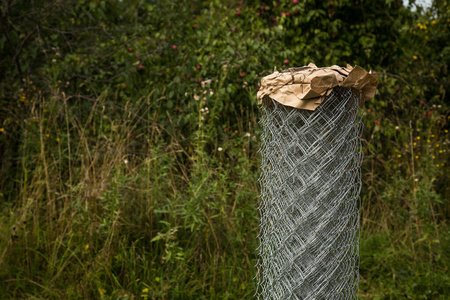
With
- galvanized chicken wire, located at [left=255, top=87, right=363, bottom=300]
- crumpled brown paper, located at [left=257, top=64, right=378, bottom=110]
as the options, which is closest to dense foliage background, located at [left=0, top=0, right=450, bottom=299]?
galvanized chicken wire, located at [left=255, top=87, right=363, bottom=300]

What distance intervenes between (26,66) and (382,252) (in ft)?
12.2

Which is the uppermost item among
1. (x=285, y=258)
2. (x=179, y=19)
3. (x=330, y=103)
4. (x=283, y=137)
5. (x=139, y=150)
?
(x=330, y=103)

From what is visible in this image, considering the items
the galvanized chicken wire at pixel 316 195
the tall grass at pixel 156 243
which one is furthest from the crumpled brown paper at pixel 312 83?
the tall grass at pixel 156 243

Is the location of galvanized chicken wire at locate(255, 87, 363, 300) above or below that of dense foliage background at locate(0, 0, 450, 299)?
above

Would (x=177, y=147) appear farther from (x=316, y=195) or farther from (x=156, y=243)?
(x=316, y=195)

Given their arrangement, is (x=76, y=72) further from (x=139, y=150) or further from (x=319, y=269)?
(x=319, y=269)

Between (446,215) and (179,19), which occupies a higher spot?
(179,19)

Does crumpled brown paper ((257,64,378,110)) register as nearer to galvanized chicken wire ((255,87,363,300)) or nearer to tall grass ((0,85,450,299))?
galvanized chicken wire ((255,87,363,300))

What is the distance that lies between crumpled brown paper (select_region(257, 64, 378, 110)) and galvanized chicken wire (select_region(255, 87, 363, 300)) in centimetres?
4

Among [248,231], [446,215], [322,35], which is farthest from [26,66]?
[446,215]

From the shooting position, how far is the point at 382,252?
116 inches

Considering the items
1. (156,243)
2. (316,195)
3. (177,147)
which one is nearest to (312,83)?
(316,195)

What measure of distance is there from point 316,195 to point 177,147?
87.9 inches

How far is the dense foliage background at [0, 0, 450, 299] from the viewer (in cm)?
262
